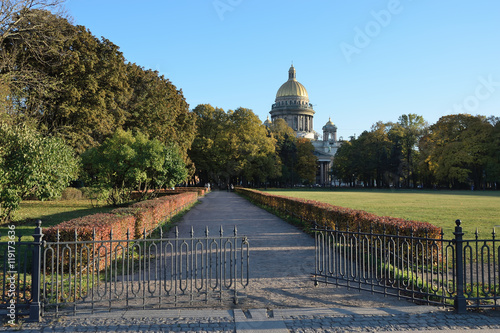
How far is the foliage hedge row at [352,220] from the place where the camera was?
991cm

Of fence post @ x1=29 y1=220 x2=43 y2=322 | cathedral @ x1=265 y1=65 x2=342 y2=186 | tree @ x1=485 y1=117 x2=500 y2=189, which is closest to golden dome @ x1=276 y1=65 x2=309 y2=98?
cathedral @ x1=265 y1=65 x2=342 y2=186

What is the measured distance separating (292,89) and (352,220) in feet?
468

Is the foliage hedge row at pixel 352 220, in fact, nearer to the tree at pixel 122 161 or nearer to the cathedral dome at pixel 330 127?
the tree at pixel 122 161

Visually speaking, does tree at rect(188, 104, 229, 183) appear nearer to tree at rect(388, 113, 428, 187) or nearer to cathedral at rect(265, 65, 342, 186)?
tree at rect(388, 113, 428, 187)

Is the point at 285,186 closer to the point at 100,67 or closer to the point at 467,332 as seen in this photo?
the point at 100,67

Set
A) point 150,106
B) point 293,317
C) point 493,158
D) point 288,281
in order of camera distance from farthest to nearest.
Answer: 1. point 493,158
2. point 150,106
3. point 288,281
4. point 293,317

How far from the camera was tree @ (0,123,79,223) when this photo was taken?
15.9 metres

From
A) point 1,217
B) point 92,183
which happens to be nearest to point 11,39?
point 92,183

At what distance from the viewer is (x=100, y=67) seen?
29.3m

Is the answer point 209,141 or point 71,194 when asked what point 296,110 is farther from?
point 71,194

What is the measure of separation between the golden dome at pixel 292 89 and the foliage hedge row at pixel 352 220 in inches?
5121

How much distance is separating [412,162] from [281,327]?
284ft

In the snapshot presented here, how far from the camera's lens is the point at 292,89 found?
151125 mm

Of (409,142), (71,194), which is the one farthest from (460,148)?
(71,194)
